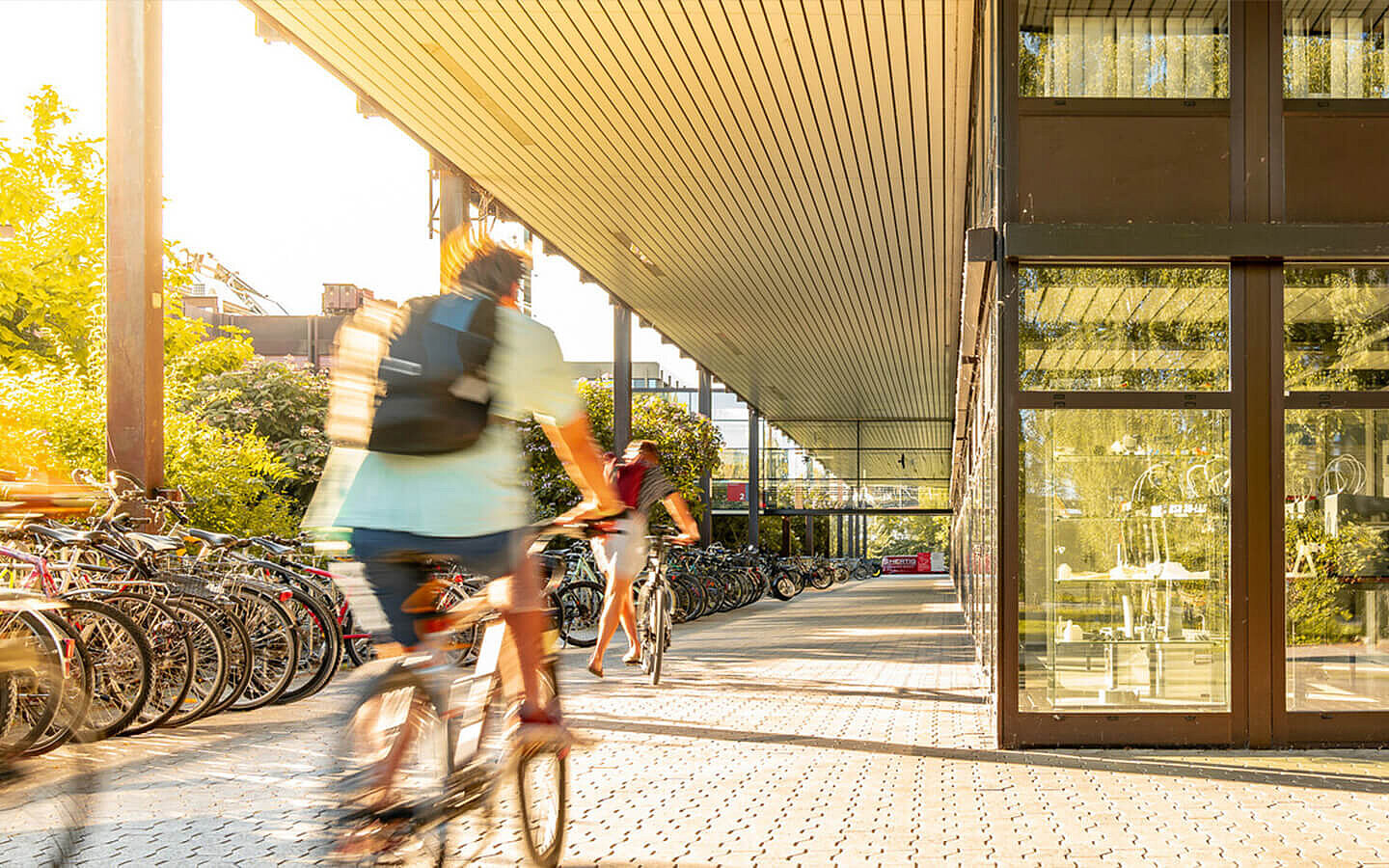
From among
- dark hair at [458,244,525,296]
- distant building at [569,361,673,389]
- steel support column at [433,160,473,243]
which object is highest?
distant building at [569,361,673,389]

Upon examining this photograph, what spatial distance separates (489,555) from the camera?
3627 mm

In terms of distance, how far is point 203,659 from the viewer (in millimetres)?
7098

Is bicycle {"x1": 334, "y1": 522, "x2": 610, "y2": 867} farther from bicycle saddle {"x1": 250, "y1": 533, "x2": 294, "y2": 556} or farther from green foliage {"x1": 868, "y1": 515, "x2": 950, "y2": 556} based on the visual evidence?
green foliage {"x1": 868, "y1": 515, "x2": 950, "y2": 556}

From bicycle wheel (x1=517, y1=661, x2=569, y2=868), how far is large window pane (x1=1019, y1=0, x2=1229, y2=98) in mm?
4416

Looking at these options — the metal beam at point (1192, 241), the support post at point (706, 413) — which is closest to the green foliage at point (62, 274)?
the metal beam at point (1192, 241)

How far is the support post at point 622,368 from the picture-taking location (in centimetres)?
2308

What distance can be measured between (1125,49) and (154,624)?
5652 mm

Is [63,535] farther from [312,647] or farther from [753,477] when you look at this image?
[753,477]

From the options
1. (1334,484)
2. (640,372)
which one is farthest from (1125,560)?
(640,372)

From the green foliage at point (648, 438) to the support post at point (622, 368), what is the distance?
2247 millimetres

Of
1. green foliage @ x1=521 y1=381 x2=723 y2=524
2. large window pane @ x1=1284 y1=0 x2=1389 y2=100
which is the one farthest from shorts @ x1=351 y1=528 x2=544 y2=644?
green foliage @ x1=521 y1=381 x2=723 y2=524

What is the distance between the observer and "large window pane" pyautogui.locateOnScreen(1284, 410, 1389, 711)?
683 cm

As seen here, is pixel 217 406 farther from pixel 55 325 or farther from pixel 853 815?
pixel 853 815

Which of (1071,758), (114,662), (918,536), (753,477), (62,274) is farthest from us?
(918,536)
